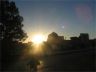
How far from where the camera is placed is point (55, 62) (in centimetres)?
1445

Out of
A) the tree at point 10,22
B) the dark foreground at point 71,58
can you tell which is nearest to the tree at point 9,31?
the tree at point 10,22

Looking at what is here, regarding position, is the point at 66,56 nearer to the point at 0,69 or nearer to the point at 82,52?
the point at 82,52

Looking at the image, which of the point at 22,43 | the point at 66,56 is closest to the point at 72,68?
Result: the point at 66,56

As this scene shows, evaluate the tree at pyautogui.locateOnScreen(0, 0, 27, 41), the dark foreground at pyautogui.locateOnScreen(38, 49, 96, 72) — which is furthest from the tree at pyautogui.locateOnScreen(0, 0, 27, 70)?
the dark foreground at pyautogui.locateOnScreen(38, 49, 96, 72)

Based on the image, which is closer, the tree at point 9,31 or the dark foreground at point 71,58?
the tree at point 9,31

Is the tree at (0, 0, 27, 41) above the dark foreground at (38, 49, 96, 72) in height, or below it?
above

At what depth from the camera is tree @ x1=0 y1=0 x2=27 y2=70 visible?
1366 cm

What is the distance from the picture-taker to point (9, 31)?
1454 centimetres

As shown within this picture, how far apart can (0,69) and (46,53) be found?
193 inches

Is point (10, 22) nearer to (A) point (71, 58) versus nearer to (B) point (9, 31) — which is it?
(B) point (9, 31)

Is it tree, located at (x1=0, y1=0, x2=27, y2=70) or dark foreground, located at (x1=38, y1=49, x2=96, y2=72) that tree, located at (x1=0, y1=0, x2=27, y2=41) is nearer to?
tree, located at (x1=0, y1=0, x2=27, y2=70)

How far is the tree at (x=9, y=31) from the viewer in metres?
13.7

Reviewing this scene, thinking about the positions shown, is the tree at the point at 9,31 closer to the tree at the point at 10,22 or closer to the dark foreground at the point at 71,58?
the tree at the point at 10,22

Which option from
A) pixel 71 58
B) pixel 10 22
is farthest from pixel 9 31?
pixel 71 58
